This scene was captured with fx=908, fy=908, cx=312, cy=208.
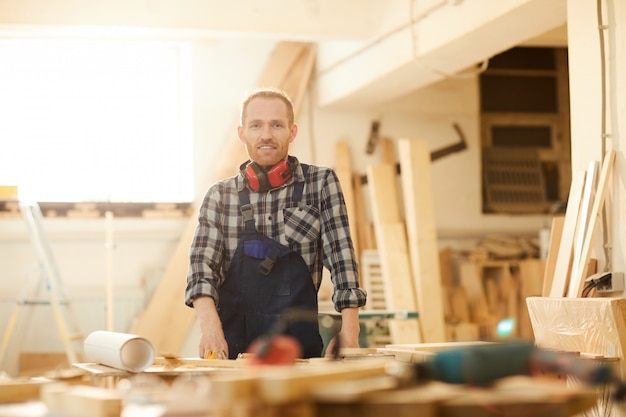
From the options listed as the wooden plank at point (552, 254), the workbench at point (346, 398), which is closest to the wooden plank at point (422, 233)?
the wooden plank at point (552, 254)

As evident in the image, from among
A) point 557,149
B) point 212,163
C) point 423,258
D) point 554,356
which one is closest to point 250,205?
point 554,356

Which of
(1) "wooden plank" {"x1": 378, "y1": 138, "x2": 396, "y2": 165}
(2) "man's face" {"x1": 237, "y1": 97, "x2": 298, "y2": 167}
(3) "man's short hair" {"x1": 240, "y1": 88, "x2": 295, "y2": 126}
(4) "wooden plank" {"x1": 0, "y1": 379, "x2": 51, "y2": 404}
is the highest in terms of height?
(1) "wooden plank" {"x1": 378, "y1": 138, "x2": 396, "y2": 165}

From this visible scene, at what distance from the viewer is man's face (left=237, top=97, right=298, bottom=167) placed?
10.4 feet

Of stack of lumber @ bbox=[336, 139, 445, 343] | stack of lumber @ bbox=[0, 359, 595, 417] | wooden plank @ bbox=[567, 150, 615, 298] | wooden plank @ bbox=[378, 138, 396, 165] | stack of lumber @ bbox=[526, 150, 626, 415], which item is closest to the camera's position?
stack of lumber @ bbox=[0, 359, 595, 417]

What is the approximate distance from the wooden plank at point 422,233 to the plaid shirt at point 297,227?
338 centimetres

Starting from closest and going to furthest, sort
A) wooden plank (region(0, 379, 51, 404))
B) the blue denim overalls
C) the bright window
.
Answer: wooden plank (region(0, 379, 51, 404))
the blue denim overalls
the bright window

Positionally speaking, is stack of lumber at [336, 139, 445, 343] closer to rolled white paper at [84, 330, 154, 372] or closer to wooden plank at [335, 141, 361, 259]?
wooden plank at [335, 141, 361, 259]

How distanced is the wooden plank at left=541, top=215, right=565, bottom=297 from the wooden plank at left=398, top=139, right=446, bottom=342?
6.61ft

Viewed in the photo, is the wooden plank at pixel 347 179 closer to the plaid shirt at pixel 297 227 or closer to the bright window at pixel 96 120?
the bright window at pixel 96 120

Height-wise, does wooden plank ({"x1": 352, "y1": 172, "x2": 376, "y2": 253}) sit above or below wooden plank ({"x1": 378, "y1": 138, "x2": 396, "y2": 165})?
below

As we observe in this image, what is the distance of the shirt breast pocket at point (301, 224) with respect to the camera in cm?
315

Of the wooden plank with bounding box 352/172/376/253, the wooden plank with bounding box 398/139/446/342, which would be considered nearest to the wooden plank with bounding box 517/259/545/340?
the wooden plank with bounding box 398/139/446/342

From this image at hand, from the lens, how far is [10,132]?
6.97 meters

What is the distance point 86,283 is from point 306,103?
2.25 m
